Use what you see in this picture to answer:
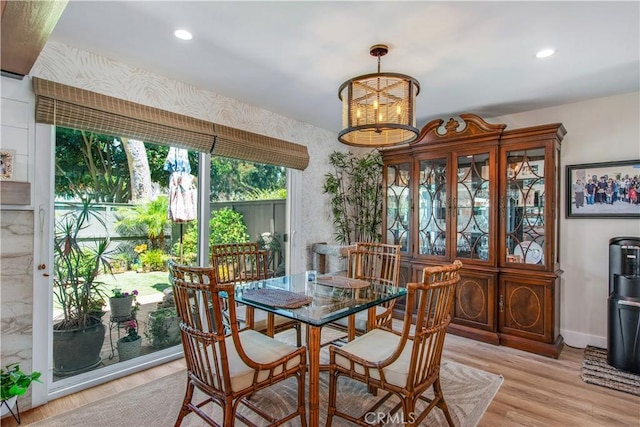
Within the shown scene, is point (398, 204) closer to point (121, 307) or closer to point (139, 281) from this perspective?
point (139, 281)

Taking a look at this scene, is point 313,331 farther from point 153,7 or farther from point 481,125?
point 481,125

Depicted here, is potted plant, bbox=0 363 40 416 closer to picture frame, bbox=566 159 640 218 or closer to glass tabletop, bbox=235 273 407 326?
glass tabletop, bbox=235 273 407 326

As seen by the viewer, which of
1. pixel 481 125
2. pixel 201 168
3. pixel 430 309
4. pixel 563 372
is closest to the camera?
pixel 430 309

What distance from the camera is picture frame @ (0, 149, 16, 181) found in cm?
209

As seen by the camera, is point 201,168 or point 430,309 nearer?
point 430,309

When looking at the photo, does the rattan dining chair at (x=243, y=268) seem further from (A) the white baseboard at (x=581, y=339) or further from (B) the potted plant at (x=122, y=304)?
(A) the white baseboard at (x=581, y=339)

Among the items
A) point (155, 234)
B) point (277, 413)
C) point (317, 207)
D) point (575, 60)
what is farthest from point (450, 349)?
point (155, 234)

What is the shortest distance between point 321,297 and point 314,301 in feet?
0.37

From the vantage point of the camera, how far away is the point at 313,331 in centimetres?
183

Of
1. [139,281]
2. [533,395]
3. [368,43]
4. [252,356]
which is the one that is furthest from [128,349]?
[533,395]

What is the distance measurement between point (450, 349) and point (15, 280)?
3.59 metres

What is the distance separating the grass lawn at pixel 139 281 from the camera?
2.73 metres

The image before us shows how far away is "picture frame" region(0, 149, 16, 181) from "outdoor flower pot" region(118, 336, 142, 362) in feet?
4.92

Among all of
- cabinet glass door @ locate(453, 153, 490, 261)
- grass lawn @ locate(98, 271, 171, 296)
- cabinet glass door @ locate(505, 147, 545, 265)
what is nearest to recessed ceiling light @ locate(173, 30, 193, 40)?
grass lawn @ locate(98, 271, 171, 296)
